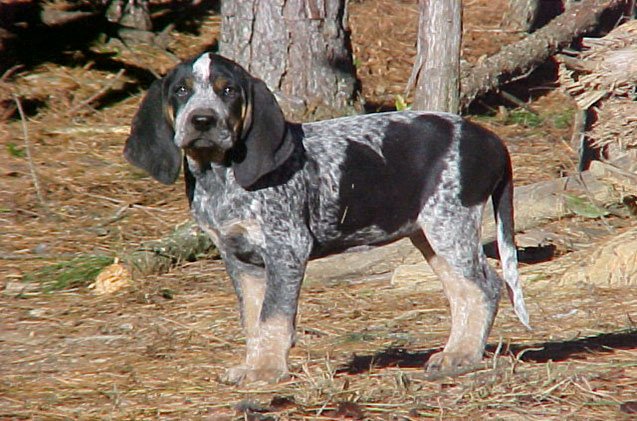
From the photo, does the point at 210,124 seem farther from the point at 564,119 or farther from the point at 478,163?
the point at 564,119

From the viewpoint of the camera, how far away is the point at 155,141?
18.6ft

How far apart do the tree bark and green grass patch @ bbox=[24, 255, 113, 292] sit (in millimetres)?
4185

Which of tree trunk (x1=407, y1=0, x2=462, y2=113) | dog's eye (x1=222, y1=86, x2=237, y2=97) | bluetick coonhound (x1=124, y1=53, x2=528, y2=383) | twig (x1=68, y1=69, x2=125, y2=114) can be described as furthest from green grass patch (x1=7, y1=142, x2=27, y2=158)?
dog's eye (x1=222, y1=86, x2=237, y2=97)

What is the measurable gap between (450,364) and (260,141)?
1.31 meters

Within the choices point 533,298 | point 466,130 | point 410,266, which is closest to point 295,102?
point 410,266

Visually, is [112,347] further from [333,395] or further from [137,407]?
[333,395]

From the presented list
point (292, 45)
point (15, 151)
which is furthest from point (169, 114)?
point (15, 151)

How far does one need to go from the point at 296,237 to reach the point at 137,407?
102 centimetres

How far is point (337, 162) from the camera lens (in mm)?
5836

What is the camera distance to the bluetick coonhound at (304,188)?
5.48 m

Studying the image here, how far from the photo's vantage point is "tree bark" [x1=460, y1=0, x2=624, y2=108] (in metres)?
11.2

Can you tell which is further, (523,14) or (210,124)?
(523,14)

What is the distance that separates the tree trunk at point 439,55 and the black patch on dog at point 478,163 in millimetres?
2345

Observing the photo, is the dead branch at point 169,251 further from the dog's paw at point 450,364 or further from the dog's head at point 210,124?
the dog's paw at point 450,364
